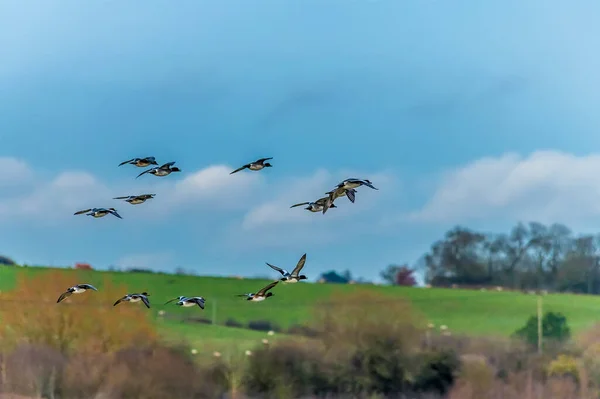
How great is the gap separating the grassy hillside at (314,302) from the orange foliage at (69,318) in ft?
4.56

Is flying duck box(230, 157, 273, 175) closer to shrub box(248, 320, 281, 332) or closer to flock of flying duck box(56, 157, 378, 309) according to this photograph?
A: flock of flying duck box(56, 157, 378, 309)

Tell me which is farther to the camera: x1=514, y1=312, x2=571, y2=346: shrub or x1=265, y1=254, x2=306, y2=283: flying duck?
x1=514, y1=312, x2=571, y2=346: shrub

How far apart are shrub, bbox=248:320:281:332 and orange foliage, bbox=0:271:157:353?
27.0 ft

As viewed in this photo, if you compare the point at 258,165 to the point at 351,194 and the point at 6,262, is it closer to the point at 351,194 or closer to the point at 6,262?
the point at 351,194

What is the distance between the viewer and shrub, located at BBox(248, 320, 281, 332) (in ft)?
250

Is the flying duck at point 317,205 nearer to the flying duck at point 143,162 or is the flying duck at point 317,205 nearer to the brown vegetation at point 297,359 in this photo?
the flying duck at point 143,162

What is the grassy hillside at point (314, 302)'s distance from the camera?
7469cm

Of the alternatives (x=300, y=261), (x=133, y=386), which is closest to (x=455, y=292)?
(x=133, y=386)

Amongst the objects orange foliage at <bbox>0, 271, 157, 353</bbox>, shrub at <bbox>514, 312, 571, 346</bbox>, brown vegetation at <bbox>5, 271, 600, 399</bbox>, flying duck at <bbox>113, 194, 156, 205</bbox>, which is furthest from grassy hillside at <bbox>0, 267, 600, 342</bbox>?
flying duck at <bbox>113, 194, 156, 205</bbox>

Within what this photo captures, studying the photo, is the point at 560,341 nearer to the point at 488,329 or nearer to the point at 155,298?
the point at 488,329

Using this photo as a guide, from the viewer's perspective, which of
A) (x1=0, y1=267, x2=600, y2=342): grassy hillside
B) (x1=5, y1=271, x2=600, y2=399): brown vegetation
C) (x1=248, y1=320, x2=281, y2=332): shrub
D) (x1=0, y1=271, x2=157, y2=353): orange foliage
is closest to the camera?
(x1=5, y1=271, x2=600, y2=399): brown vegetation

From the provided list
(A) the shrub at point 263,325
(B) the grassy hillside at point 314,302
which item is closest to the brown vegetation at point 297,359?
(B) the grassy hillside at point 314,302

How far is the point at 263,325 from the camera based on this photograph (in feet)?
256

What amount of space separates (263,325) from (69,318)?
514 inches
